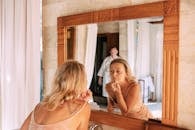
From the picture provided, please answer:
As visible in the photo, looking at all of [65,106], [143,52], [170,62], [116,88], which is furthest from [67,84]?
[170,62]

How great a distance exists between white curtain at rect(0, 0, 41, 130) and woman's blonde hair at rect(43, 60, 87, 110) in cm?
80

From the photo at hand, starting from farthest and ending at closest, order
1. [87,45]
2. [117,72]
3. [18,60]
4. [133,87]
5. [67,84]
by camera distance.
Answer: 1. [18,60]
2. [87,45]
3. [117,72]
4. [133,87]
5. [67,84]

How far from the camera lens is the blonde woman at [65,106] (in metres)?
1.63

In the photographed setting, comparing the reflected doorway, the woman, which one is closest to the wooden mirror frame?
the woman

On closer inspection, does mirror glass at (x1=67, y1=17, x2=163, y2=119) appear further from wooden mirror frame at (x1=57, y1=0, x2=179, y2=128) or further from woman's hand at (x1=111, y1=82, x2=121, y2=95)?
woman's hand at (x1=111, y1=82, x2=121, y2=95)

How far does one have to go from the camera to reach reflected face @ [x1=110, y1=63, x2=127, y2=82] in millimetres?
1920

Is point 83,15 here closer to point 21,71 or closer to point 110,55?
point 110,55

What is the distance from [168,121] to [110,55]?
59 cm

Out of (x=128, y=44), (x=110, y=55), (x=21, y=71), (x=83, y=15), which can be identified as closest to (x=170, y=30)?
(x=128, y=44)

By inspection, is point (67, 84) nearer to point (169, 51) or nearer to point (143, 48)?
point (143, 48)

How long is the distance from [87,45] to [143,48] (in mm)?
531

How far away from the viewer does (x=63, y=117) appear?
1.63m

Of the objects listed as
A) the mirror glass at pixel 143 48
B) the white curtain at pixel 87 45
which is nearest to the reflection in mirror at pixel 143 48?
the mirror glass at pixel 143 48

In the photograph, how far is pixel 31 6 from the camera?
254 cm
